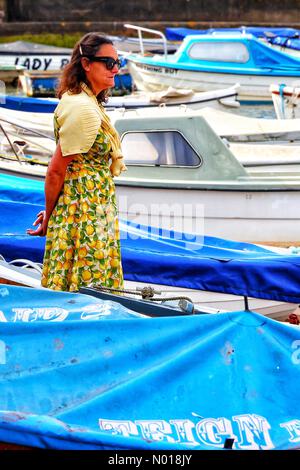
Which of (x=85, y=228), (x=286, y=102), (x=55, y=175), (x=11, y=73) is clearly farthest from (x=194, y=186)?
(x=11, y=73)

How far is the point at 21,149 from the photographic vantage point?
9492 millimetres

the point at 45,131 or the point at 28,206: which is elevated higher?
the point at 45,131

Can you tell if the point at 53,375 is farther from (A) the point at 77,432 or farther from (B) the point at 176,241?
(B) the point at 176,241

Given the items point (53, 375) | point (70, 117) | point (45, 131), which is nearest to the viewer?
point (53, 375)

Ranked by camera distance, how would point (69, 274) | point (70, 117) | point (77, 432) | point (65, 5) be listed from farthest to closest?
point (65, 5) → point (69, 274) → point (70, 117) → point (77, 432)

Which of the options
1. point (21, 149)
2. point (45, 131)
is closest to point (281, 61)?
point (45, 131)

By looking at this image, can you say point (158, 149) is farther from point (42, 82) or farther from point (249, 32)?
point (249, 32)

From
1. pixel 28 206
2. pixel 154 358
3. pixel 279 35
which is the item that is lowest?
pixel 154 358

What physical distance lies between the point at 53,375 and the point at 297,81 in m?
15.9

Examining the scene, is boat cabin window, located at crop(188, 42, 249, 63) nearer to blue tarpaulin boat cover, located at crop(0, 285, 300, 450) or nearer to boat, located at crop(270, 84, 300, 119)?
boat, located at crop(270, 84, 300, 119)

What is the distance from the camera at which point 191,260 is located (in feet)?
17.5

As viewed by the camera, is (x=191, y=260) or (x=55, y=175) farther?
(x=191, y=260)

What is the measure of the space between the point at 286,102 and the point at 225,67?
463 centimetres

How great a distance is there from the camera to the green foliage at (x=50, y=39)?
27922 mm
